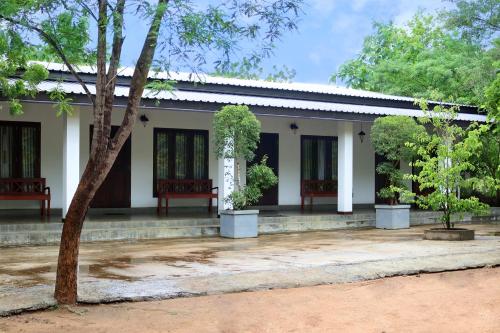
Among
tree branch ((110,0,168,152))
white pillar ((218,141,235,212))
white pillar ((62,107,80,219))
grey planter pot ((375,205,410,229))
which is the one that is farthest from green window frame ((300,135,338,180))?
tree branch ((110,0,168,152))

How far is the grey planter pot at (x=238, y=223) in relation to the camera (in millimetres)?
13484

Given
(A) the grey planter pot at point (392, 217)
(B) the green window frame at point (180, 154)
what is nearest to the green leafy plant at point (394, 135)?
(A) the grey planter pot at point (392, 217)

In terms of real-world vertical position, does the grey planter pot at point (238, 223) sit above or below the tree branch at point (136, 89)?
below

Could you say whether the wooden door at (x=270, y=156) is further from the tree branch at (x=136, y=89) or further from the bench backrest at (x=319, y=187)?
the tree branch at (x=136, y=89)

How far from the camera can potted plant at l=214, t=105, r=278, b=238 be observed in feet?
43.3

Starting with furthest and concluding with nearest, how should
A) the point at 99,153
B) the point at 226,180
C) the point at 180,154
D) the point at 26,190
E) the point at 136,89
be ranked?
the point at 180,154
the point at 26,190
the point at 226,180
the point at 136,89
the point at 99,153

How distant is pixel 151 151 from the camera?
1634cm

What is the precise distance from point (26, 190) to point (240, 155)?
17.0 ft

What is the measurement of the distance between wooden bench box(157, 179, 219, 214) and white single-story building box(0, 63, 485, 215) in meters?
0.35

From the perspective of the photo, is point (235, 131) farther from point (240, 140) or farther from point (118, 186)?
point (118, 186)

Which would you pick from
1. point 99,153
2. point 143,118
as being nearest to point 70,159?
point 143,118

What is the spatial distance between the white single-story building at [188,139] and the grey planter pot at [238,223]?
80 cm

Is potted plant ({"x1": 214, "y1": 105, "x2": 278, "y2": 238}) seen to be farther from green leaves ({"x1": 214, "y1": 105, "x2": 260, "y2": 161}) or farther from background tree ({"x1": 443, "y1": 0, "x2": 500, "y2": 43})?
background tree ({"x1": 443, "y1": 0, "x2": 500, "y2": 43})

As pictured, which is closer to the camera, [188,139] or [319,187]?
[188,139]
